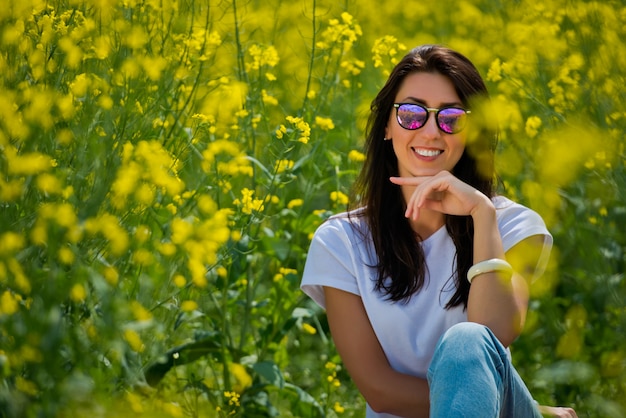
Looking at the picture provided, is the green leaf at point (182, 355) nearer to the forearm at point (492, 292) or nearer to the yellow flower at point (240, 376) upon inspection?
the yellow flower at point (240, 376)

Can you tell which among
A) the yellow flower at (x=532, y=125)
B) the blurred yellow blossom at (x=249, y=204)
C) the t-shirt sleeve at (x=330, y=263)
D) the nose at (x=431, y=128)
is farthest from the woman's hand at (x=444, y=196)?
→ the yellow flower at (x=532, y=125)

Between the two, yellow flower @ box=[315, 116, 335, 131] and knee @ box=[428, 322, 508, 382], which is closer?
knee @ box=[428, 322, 508, 382]

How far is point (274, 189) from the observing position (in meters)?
2.82

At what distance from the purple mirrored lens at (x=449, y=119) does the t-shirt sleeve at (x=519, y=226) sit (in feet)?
0.81

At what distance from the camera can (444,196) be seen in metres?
2.41

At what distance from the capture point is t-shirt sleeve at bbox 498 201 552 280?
7.99ft

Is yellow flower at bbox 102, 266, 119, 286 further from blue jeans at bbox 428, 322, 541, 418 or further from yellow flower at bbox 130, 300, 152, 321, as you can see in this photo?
blue jeans at bbox 428, 322, 541, 418

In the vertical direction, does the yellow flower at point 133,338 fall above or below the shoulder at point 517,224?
below

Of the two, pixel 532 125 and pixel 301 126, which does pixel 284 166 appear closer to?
pixel 301 126

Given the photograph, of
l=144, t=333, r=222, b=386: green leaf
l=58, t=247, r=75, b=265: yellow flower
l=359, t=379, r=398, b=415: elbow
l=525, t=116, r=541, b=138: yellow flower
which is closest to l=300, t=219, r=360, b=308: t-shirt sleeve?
l=359, t=379, r=398, b=415: elbow

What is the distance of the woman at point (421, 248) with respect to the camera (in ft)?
7.59

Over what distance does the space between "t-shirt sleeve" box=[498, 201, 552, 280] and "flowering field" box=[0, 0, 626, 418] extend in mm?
103

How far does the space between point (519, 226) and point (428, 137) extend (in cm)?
31

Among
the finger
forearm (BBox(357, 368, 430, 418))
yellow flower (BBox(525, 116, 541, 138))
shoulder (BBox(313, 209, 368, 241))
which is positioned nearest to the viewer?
forearm (BBox(357, 368, 430, 418))
